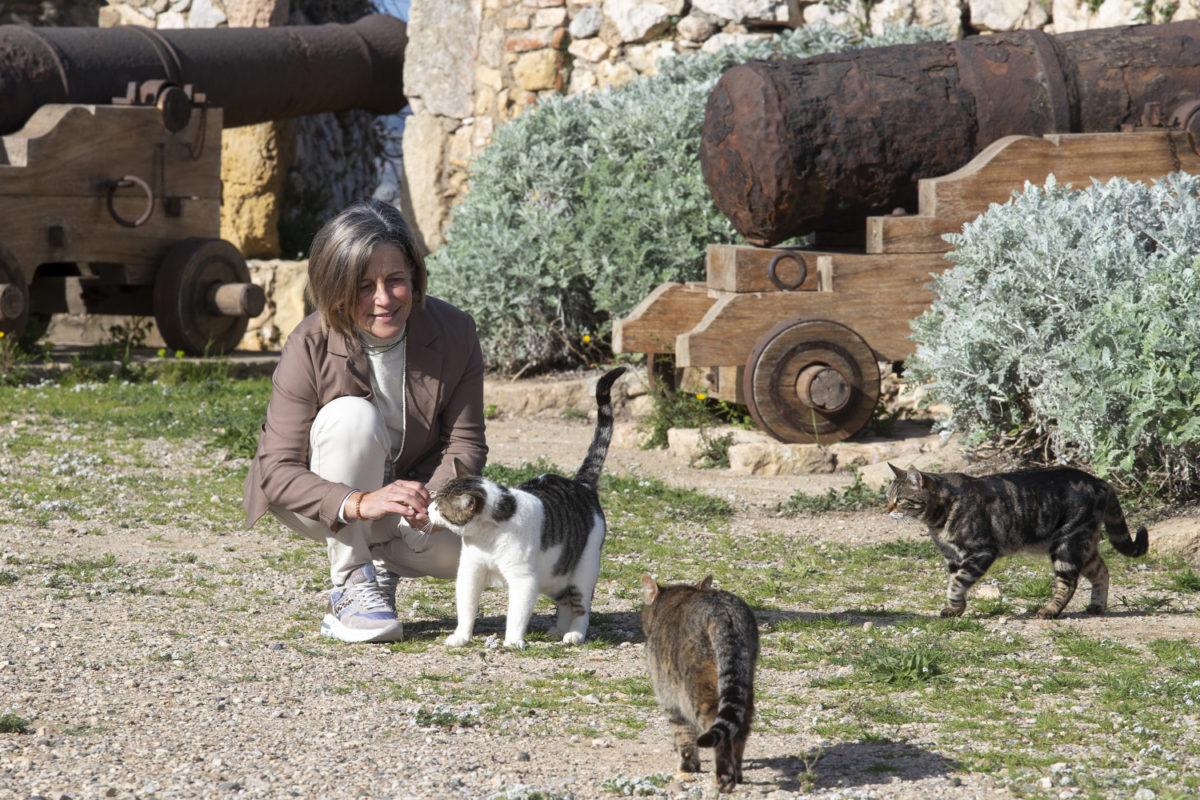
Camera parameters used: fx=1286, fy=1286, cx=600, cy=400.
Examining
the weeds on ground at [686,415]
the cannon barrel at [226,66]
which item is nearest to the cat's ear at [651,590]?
the weeds on ground at [686,415]

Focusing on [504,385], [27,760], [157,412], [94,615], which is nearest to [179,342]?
[157,412]

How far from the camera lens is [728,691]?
265 centimetres

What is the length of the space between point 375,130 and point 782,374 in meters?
9.19

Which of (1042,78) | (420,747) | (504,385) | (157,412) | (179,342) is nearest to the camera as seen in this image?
(420,747)

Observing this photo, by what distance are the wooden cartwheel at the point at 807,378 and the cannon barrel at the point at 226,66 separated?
5249mm

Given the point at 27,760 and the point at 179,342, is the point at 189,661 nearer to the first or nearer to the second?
the point at 27,760

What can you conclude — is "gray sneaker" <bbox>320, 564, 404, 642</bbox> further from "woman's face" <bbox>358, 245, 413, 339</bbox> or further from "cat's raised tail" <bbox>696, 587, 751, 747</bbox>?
"cat's raised tail" <bbox>696, 587, 751, 747</bbox>

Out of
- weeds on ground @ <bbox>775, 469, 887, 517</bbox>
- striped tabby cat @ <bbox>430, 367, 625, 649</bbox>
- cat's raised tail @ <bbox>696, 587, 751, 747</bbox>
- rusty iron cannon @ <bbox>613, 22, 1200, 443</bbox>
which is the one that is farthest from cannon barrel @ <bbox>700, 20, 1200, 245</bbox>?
cat's raised tail @ <bbox>696, 587, 751, 747</bbox>

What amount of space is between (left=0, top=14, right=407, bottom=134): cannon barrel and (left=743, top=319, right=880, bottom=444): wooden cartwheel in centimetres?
525

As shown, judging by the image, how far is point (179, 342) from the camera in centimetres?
960

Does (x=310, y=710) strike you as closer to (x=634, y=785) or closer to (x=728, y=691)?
(x=634, y=785)

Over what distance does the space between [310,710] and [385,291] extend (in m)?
1.27

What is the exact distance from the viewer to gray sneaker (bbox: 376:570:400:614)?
4105 mm

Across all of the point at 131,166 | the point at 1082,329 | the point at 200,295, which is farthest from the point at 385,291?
the point at 200,295
